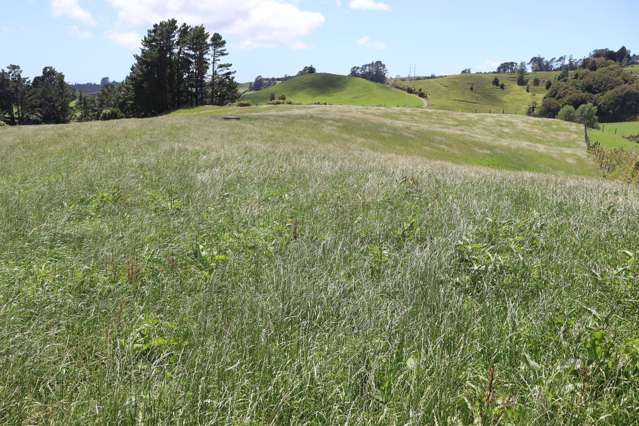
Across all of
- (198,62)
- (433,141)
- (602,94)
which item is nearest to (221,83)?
(198,62)

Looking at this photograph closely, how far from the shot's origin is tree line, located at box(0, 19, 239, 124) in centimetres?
8156

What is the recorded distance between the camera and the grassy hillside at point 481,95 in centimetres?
15350

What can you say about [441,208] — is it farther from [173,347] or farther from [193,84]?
[193,84]

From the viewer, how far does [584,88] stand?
460 ft

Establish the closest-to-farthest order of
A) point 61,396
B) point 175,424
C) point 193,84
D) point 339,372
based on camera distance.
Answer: point 175,424, point 61,396, point 339,372, point 193,84

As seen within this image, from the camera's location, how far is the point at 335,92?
160375 mm

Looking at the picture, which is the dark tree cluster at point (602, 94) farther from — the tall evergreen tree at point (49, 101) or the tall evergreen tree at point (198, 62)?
the tall evergreen tree at point (49, 101)

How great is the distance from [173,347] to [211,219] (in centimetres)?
336

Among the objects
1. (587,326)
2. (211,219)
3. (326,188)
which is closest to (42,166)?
(211,219)

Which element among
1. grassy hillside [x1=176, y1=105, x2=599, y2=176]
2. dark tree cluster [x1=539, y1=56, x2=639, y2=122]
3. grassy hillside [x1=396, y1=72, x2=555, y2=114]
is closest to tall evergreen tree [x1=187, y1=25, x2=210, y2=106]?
grassy hillside [x1=176, y1=105, x2=599, y2=176]

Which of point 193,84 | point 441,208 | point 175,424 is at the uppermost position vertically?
point 193,84

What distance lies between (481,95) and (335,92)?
66.7 metres

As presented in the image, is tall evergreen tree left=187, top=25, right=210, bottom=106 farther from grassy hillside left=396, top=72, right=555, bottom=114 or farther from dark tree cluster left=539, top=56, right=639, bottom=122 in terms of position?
dark tree cluster left=539, top=56, right=639, bottom=122

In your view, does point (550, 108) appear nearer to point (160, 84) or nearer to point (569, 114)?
point (569, 114)
